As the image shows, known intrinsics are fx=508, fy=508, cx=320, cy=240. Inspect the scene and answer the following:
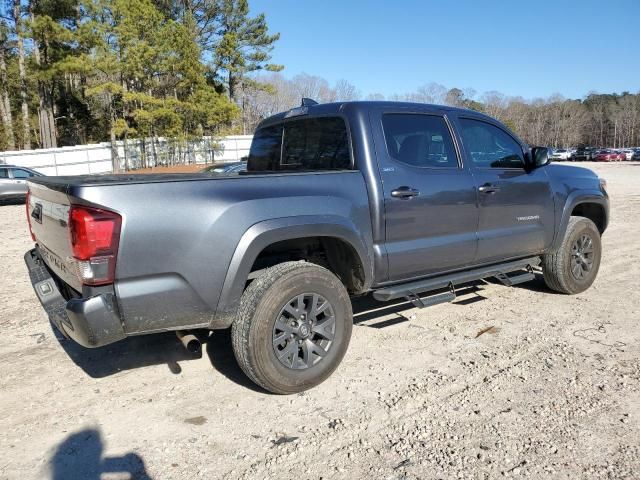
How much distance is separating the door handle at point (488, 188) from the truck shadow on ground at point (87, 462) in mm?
3265

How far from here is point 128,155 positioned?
3344cm

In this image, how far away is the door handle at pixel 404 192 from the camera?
12.3 feet

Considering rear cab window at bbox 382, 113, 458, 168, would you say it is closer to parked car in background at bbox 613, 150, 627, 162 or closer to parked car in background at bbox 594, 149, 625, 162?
parked car in background at bbox 594, 149, 625, 162

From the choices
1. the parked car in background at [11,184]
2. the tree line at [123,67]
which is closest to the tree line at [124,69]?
the tree line at [123,67]

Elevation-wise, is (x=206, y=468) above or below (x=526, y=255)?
below

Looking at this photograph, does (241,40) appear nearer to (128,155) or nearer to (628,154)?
(128,155)

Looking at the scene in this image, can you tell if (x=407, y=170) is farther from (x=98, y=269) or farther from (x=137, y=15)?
(x=137, y=15)

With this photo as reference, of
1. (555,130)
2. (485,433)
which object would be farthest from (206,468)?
(555,130)

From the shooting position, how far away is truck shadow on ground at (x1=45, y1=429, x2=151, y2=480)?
8.41 ft

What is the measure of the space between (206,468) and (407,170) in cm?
247

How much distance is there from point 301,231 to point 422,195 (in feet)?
3.70

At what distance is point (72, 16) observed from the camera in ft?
109

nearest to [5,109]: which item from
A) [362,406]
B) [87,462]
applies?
[87,462]

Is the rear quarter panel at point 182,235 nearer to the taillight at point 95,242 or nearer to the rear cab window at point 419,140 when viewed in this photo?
the taillight at point 95,242
